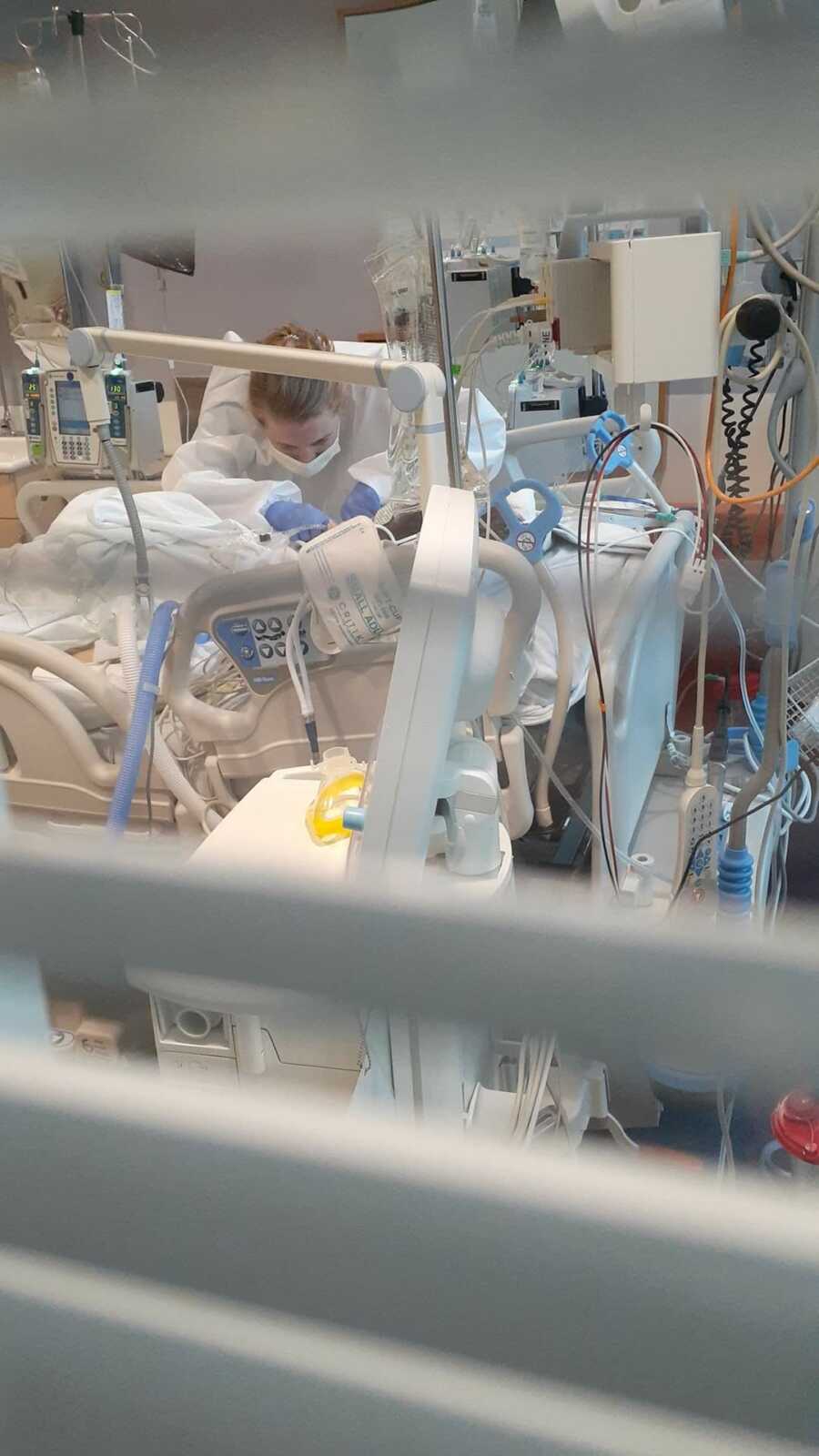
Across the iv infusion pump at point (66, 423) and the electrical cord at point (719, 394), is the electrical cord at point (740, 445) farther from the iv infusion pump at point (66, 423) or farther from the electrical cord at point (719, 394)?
the iv infusion pump at point (66, 423)

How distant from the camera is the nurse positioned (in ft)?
8.30

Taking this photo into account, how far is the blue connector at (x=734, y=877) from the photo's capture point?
1.62 metres

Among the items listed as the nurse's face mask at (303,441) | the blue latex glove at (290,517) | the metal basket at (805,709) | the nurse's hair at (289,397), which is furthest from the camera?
the nurse's face mask at (303,441)

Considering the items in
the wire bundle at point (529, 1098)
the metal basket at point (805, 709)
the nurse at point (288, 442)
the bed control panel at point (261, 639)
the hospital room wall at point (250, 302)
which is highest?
the hospital room wall at point (250, 302)

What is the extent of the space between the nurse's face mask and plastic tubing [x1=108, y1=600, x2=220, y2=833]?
Answer: 42.8 inches

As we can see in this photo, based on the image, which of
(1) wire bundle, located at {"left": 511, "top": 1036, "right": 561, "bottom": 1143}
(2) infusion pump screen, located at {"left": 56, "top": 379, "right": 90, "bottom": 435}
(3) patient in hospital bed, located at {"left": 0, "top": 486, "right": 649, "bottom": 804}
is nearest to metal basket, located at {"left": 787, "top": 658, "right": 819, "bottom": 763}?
(3) patient in hospital bed, located at {"left": 0, "top": 486, "right": 649, "bottom": 804}

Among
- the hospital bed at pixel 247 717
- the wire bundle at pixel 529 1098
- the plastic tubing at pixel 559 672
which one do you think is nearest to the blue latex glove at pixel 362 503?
the hospital bed at pixel 247 717

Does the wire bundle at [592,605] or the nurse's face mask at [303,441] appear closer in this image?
the wire bundle at [592,605]

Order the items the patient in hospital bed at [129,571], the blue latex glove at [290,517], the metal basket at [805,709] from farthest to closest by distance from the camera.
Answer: the blue latex glove at [290,517], the patient in hospital bed at [129,571], the metal basket at [805,709]

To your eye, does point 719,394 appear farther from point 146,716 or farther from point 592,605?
point 146,716

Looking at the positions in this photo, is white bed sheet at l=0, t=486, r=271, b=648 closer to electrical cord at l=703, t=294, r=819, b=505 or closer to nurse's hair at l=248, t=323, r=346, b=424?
nurse's hair at l=248, t=323, r=346, b=424

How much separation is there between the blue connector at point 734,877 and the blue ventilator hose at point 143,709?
912 mm

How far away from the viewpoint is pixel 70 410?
8.57ft

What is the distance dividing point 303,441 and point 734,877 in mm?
1826
